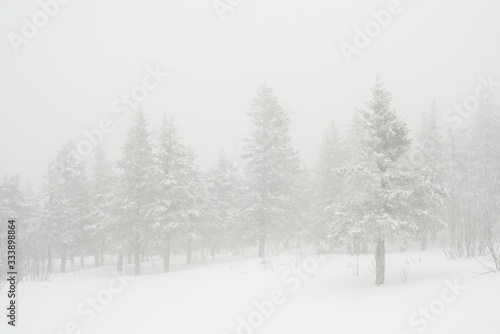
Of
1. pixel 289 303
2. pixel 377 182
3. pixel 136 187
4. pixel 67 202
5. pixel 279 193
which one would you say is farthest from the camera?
pixel 67 202

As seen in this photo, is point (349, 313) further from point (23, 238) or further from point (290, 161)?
point (290, 161)

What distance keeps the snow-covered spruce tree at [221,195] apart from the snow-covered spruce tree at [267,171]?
29.2 feet

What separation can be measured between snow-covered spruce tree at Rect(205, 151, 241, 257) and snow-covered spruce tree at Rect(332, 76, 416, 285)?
24.4m

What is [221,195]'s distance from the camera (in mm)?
39156

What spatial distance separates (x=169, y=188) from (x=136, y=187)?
256 cm

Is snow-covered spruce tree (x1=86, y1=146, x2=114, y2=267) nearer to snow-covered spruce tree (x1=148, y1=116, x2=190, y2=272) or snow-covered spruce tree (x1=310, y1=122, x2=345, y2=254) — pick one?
snow-covered spruce tree (x1=148, y1=116, x2=190, y2=272)

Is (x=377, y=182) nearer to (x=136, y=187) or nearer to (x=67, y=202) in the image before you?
(x=136, y=187)

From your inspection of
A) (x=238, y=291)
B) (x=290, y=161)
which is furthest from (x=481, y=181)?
(x=290, y=161)

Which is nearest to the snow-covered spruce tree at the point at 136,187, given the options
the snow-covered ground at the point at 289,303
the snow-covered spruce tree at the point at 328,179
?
the snow-covered ground at the point at 289,303

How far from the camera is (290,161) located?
28734 mm

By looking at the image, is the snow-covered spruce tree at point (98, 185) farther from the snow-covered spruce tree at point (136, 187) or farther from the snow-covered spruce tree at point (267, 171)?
the snow-covered spruce tree at point (267, 171)

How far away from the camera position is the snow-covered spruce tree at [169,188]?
1014 inches

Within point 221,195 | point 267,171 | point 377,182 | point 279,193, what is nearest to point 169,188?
point 267,171

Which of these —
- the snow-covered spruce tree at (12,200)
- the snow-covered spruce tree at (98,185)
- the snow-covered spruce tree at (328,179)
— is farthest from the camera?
the snow-covered spruce tree at (12,200)
